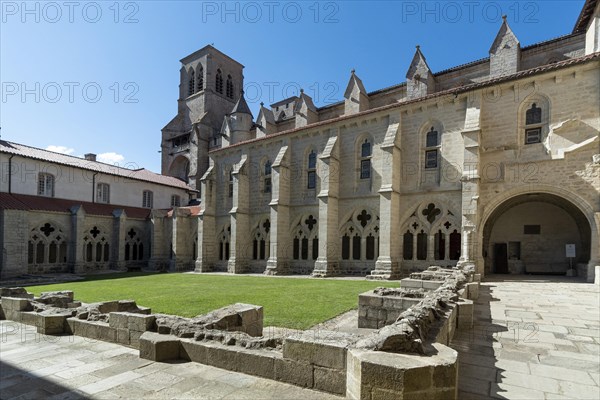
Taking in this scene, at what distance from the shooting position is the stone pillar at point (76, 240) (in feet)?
79.8

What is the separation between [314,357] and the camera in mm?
3988

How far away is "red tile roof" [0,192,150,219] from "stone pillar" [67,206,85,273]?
80 centimetres

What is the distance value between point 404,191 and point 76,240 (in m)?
24.0

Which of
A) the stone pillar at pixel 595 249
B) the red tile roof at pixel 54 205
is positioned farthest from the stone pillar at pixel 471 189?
the red tile roof at pixel 54 205

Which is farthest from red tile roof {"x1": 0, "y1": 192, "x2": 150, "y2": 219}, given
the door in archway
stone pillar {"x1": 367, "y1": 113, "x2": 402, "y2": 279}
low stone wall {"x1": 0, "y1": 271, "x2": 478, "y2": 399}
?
the door in archway

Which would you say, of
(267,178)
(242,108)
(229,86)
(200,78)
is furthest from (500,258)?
(200,78)

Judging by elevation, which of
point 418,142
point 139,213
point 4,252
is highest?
point 418,142

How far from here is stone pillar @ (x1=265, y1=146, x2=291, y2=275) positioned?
74.4 ft

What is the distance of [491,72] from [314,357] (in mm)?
24785

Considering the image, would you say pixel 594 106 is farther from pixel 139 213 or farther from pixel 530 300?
pixel 139 213

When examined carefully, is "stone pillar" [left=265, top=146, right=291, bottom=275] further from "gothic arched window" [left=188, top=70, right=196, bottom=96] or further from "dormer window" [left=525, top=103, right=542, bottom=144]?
"gothic arched window" [left=188, top=70, right=196, bottom=96]

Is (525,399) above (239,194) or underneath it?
underneath

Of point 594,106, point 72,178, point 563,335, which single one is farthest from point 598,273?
point 72,178

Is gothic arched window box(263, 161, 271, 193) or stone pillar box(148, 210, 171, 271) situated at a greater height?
gothic arched window box(263, 161, 271, 193)
